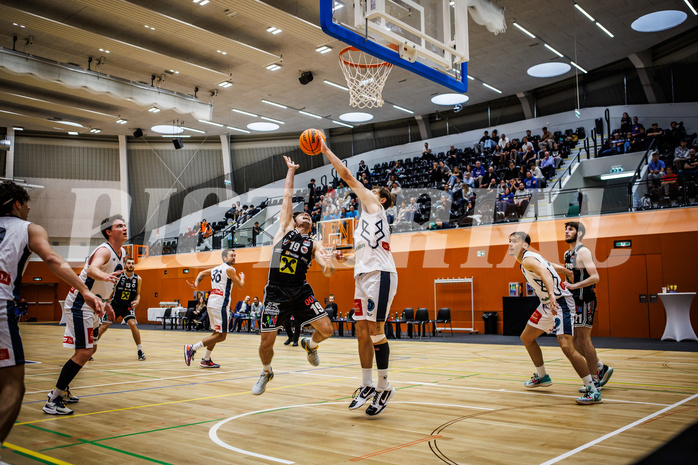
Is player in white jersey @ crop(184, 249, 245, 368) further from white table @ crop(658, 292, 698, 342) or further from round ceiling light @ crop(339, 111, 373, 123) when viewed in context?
round ceiling light @ crop(339, 111, 373, 123)

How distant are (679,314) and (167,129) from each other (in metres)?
25.5

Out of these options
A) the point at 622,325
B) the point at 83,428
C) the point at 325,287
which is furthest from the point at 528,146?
the point at 83,428

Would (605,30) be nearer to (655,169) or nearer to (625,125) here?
(625,125)

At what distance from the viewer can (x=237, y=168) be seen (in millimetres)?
32656

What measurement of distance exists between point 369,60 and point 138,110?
47.8 feet

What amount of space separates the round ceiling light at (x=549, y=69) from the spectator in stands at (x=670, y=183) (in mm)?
8862

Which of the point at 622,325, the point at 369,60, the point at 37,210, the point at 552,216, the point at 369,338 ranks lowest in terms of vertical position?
the point at 622,325

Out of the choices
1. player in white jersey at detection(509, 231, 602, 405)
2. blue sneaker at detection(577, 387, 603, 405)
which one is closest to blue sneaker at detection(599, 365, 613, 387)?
player in white jersey at detection(509, 231, 602, 405)

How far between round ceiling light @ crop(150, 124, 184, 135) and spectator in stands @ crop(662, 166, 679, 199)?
23.4 m

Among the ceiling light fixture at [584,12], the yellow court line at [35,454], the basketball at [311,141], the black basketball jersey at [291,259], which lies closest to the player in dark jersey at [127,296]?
the black basketball jersey at [291,259]

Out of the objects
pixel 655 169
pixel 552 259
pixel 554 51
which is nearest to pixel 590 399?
pixel 552 259

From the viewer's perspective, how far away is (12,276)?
3076 mm

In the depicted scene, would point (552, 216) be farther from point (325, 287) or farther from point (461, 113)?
point (461, 113)

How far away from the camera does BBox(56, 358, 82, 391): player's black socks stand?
194 inches
